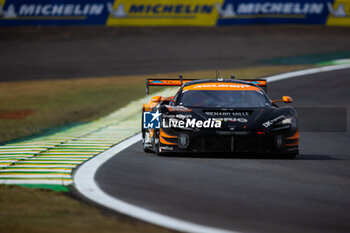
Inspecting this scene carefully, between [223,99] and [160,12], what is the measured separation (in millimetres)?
22282

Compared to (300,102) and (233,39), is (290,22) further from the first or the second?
(300,102)

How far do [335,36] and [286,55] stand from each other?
185 inches

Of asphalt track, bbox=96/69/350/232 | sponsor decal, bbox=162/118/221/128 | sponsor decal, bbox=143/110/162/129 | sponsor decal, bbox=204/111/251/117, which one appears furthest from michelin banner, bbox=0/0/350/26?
sponsor decal, bbox=162/118/221/128

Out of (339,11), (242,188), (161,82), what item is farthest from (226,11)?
(242,188)

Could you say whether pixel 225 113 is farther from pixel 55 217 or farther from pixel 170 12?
pixel 170 12

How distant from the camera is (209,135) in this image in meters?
9.64

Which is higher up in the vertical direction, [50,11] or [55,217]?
[50,11]

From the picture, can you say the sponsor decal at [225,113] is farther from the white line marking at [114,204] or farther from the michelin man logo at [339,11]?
the michelin man logo at [339,11]

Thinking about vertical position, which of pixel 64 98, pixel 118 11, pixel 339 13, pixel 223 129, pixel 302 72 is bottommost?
pixel 223 129

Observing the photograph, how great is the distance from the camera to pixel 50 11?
3228 cm

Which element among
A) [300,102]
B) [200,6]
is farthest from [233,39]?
[300,102]

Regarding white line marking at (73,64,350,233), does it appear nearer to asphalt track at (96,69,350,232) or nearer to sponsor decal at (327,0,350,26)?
asphalt track at (96,69,350,232)

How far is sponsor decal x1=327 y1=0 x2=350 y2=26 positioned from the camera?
3259 cm

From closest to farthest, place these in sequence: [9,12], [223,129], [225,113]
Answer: [223,129] < [225,113] < [9,12]
